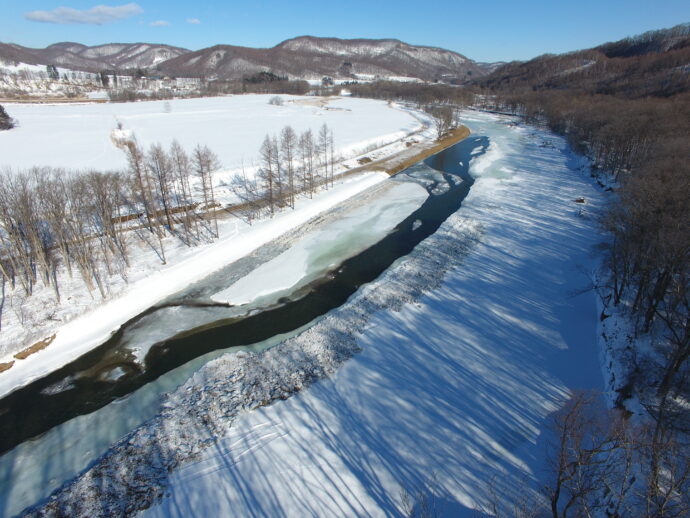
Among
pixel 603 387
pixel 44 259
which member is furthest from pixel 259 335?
pixel 603 387

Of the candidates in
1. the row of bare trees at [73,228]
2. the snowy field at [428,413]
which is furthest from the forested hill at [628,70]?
the row of bare trees at [73,228]

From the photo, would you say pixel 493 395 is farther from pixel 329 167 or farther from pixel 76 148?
pixel 76 148

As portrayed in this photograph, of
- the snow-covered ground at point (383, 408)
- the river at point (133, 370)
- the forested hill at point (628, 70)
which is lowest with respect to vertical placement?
the river at point (133, 370)

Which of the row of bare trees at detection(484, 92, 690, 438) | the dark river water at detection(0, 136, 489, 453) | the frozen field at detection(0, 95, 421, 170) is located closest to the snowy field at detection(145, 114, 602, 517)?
the row of bare trees at detection(484, 92, 690, 438)

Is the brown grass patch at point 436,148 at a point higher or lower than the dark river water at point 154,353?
higher

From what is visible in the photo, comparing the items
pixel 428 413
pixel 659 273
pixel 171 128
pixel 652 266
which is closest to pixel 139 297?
pixel 428 413

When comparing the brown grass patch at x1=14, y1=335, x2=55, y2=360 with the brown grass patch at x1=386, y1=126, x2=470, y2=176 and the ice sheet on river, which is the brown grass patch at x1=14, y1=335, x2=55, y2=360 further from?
the brown grass patch at x1=386, y1=126, x2=470, y2=176

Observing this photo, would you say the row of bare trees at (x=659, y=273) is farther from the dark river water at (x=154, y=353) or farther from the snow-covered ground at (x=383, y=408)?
the dark river water at (x=154, y=353)
